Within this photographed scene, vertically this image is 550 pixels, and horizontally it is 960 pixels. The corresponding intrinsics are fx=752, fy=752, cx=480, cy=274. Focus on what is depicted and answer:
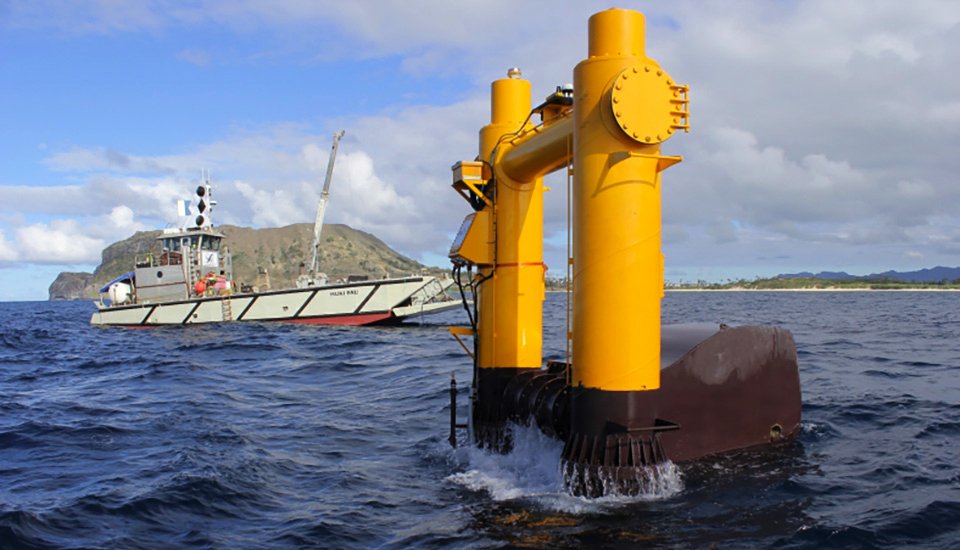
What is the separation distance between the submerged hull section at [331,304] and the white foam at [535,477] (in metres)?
26.9

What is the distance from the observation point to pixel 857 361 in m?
16.8

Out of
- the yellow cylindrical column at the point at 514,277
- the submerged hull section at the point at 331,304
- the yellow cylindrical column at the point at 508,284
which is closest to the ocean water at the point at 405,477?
the yellow cylindrical column at the point at 508,284

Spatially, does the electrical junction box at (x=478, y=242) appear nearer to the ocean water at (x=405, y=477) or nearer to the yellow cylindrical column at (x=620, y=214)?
the ocean water at (x=405, y=477)

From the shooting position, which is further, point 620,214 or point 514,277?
point 514,277

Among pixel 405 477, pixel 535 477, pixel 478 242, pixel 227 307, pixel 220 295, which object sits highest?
pixel 478 242

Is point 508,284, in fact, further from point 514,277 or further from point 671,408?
point 671,408

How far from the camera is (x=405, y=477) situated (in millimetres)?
8047

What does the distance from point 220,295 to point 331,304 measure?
20.2ft

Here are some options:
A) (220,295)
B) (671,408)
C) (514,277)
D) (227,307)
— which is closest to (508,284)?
(514,277)

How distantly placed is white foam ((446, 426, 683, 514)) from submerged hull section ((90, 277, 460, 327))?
26.9 meters

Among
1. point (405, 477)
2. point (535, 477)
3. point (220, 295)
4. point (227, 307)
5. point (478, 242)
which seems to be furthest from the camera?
point (220, 295)

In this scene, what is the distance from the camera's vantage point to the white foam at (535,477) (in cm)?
614

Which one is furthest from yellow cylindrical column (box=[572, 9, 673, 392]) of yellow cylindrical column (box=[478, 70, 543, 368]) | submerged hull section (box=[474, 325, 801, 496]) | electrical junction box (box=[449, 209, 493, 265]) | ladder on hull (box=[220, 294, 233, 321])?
ladder on hull (box=[220, 294, 233, 321])

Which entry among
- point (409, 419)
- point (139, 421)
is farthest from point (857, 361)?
point (139, 421)
